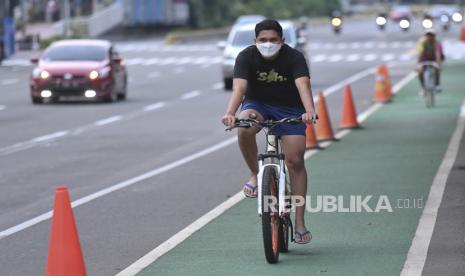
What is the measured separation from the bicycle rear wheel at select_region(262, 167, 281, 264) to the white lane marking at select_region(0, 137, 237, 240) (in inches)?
123

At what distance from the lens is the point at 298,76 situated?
33.0ft

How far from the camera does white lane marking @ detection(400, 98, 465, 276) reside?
9.72 m

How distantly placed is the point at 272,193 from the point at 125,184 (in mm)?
6640

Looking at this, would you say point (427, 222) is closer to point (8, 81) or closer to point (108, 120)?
point (108, 120)

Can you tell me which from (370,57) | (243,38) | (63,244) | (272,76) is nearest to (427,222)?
(272,76)

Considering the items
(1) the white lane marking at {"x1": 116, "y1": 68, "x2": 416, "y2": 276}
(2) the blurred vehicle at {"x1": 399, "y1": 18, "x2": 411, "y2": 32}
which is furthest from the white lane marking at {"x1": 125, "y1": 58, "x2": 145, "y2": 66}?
(1) the white lane marking at {"x1": 116, "y1": 68, "x2": 416, "y2": 276}

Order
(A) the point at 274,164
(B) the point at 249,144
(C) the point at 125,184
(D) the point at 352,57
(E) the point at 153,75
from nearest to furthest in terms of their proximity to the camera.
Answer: (A) the point at 274,164
(B) the point at 249,144
(C) the point at 125,184
(E) the point at 153,75
(D) the point at 352,57

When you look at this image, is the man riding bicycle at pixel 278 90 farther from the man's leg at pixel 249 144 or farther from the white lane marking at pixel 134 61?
the white lane marking at pixel 134 61

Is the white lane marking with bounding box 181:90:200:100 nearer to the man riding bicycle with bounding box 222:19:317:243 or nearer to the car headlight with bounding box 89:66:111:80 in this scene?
the car headlight with bounding box 89:66:111:80

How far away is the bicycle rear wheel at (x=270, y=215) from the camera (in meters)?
9.49

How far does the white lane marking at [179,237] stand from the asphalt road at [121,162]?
12 cm

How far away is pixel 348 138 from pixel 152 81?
22308 millimetres

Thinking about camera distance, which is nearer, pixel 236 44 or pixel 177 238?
pixel 177 238

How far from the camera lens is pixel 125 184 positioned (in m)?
16.2
